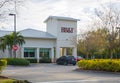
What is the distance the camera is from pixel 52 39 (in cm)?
5556

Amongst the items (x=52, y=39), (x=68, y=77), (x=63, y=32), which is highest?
(x=63, y=32)

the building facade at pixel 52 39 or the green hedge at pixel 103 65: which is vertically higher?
the building facade at pixel 52 39

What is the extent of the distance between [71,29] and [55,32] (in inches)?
124

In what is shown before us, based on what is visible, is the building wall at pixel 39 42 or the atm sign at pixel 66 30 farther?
the atm sign at pixel 66 30

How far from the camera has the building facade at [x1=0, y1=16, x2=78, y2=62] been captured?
5381 cm

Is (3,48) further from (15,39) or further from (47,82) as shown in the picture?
(47,82)

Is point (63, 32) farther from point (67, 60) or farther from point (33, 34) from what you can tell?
point (67, 60)

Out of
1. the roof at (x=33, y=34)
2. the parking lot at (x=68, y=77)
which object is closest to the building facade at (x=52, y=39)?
the roof at (x=33, y=34)

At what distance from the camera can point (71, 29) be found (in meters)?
56.9

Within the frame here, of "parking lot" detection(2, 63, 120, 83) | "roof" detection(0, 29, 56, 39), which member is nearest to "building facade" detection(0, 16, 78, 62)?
"roof" detection(0, 29, 56, 39)

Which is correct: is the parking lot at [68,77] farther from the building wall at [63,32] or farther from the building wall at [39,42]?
the building wall at [63,32]

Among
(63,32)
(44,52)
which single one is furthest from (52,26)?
(44,52)

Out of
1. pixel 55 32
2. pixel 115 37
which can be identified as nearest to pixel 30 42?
pixel 55 32

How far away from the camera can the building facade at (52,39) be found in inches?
2119
